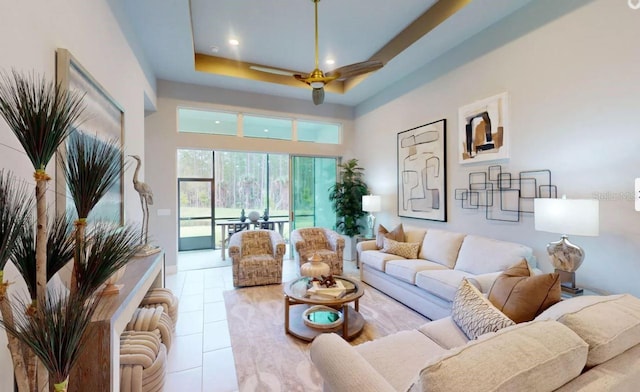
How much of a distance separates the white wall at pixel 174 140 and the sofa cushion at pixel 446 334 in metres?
4.57

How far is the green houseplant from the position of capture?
582 cm

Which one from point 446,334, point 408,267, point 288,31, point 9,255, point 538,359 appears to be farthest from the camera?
point 288,31

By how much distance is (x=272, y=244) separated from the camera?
4672 mm

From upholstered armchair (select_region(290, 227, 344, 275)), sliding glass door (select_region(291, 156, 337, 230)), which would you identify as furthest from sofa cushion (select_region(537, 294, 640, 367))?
sliding glass door (select_region(291, 156, 337, 230))

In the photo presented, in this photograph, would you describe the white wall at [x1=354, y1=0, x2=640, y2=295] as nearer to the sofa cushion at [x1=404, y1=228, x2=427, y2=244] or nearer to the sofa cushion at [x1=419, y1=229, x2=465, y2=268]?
the sofa cushion at [x1=419, y1=229, x2=465, y2=268]

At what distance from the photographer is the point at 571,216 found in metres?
2.27

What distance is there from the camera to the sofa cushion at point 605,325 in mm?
1083

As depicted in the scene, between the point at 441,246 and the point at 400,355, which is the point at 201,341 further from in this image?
the point at 441,246

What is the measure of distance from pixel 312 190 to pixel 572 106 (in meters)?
4.41

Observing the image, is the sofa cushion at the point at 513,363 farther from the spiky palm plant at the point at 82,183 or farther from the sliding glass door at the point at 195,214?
the sliding glass door at the point at 195,214

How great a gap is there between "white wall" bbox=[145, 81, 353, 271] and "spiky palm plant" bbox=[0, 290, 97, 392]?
4.40m

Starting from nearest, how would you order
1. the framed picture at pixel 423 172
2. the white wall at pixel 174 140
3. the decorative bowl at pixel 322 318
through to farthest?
1. the decorative bowl at pixel 322 318
2. the framed picture at pixel 423 172
3. the white wall at pixel 174 140

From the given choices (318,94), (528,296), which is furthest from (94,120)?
(528,296)

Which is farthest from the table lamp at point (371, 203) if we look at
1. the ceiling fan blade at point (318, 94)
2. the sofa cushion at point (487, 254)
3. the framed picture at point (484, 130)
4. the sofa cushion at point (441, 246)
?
the ceiling fan blade at point (318, 94)
